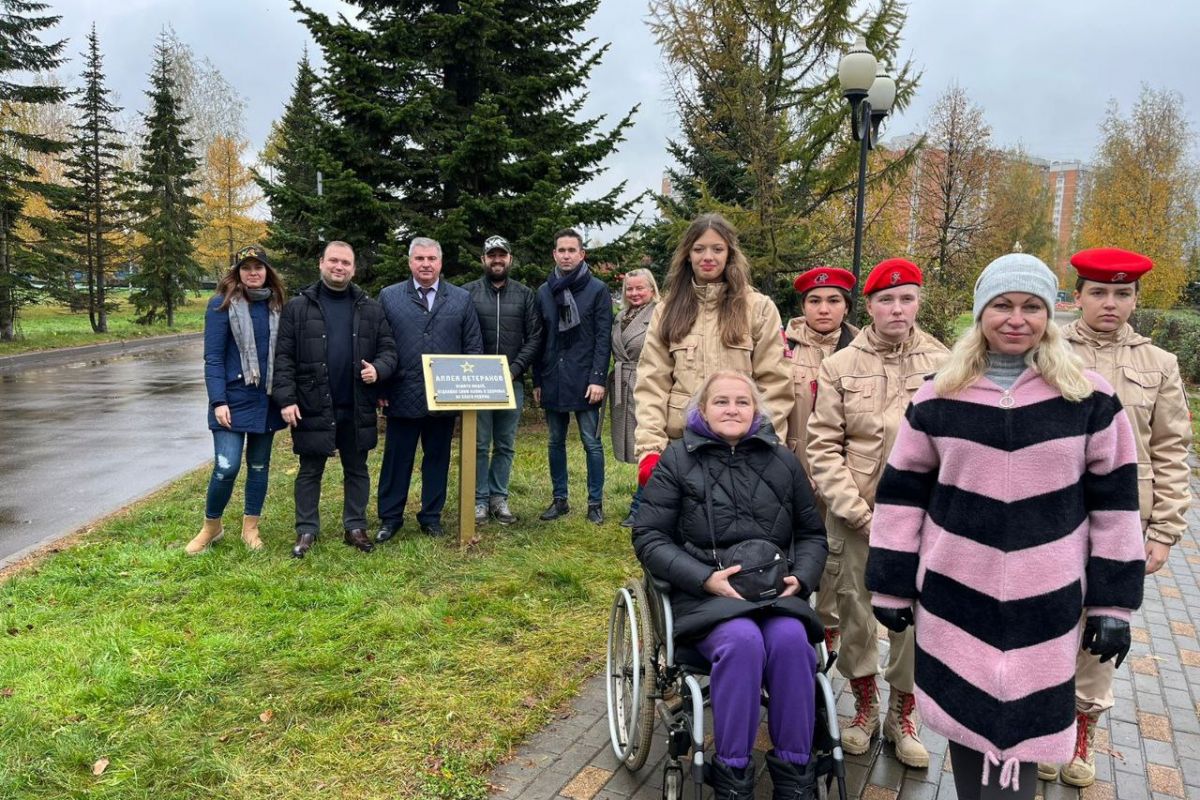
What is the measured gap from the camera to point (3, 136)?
22.7 meters

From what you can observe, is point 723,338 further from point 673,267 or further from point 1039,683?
point 1039,683

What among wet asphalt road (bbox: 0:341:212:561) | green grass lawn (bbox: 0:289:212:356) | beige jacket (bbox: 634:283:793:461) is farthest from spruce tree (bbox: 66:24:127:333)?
beige jacket (bbox: 634:283:793:461)

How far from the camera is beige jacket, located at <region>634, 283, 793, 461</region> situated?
12.5 feet

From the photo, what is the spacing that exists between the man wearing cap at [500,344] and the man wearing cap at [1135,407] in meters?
4.11

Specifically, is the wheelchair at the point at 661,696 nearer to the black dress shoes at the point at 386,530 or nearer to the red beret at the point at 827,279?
the red beret at the point at 827,279

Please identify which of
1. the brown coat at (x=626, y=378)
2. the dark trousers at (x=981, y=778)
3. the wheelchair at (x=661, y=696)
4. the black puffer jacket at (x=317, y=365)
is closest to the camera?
the dark trousers at (x=981, y=778)

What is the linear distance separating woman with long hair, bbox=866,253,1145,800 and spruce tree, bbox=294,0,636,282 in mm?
7118

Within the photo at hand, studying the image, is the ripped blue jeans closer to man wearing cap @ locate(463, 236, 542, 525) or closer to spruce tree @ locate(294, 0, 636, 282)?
man wearing cap @ locate(463, 236, 542, 525)

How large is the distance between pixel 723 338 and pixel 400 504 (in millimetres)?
3327

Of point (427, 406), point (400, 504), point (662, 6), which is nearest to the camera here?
point (427, 406)

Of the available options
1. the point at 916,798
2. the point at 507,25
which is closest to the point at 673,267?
the point at 916,798

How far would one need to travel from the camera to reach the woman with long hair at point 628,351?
5.84m

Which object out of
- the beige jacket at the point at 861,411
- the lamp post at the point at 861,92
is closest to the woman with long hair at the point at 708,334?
the beige jacket at the point at 861,411

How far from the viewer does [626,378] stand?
19.3 feet
